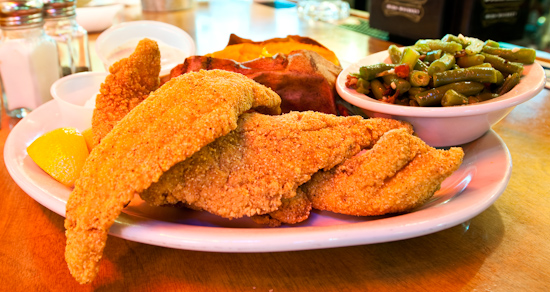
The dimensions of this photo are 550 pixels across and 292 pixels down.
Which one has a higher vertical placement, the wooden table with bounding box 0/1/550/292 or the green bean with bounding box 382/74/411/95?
the green bean with bounding box 382/74/411/95

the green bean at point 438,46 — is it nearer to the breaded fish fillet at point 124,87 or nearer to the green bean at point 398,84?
the green bean at point 398,84

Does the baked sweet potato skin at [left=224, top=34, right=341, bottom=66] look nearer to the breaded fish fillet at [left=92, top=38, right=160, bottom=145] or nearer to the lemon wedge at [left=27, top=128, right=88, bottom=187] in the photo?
the breaded fish fillet at [left=92, top=38, right=160, bottom=145]

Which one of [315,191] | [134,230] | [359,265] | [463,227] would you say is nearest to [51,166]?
[134,230]

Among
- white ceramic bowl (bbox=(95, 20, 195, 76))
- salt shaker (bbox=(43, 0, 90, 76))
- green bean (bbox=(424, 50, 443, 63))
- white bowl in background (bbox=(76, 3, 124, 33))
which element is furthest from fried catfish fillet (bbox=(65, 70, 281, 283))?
white bowl in background (bbox=(76, 3, 124, 33))

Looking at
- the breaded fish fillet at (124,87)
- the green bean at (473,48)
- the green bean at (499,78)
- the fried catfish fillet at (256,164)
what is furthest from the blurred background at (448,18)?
the breaded fish fillet at (124,87)

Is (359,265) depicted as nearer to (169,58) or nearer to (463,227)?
(463,227)

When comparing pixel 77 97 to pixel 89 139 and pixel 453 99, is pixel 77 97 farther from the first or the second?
pixel 453 99
